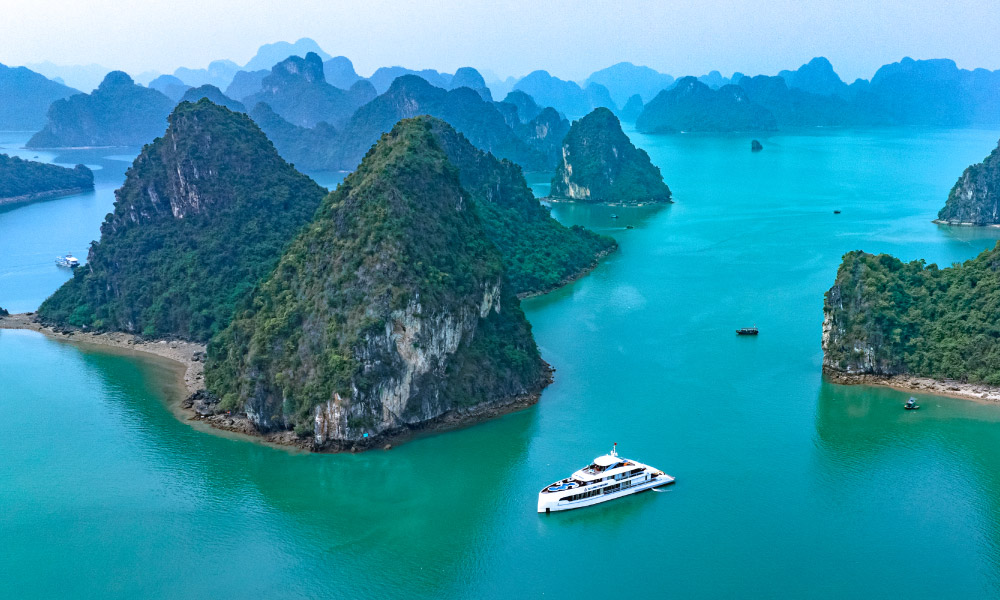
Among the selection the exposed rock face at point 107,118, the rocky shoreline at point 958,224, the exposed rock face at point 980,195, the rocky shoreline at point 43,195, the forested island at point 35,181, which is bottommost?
the rocky shoreline at point 958,224

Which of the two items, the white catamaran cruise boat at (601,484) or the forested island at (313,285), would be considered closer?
the white catamaran cruise boat at (601,484)

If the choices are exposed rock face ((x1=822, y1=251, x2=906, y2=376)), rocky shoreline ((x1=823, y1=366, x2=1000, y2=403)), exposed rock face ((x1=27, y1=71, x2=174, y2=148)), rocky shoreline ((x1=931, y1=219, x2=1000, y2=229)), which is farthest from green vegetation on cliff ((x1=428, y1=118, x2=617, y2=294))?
exposed rock face ((x1=27, y1=71, x2=174, y2=148))

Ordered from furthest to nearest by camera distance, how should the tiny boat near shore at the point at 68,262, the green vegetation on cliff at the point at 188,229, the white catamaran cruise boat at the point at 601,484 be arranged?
the tiny boat near shore at the point at 68,262 → the green vegetation on cliff at the point at 188,229 → the white catamaran cruise boat at the point at 601,484

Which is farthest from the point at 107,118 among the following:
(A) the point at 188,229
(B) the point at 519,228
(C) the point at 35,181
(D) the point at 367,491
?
(D) the point at 367,491

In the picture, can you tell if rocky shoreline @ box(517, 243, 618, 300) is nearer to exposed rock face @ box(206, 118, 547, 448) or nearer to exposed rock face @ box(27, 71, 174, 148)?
exposed rock face @ box(206, 118, 547, 448)

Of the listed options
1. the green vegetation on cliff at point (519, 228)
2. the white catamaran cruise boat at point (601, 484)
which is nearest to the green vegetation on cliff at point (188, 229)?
the green vegetation on cliff at point (519, 228)

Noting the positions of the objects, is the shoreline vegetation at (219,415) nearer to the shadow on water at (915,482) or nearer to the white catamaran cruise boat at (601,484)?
the white catamaran cruise boat at (601,484)

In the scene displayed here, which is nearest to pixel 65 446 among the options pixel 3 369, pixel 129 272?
pixel 3 369

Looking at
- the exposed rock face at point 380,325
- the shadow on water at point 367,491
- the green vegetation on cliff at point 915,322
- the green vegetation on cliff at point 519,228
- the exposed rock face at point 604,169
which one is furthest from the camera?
the exposed rock face at point 604,169

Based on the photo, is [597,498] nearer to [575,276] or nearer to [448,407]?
[448,407]
